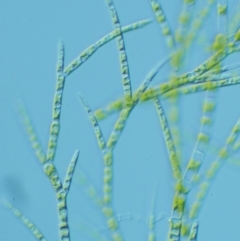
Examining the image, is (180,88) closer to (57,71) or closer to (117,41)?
(117,41)

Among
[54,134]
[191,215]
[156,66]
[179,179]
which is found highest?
[156,66]

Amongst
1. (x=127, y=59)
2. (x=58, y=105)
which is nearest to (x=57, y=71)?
(x=58, y=105)

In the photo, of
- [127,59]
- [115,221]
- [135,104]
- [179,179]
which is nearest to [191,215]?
[179,179]

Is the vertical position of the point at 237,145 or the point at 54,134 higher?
the point at 54,134

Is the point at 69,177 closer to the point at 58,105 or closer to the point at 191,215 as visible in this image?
the point at 58,105

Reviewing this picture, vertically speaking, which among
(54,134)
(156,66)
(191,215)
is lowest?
(191,215)

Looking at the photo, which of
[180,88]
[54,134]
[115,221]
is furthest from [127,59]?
[115,221]

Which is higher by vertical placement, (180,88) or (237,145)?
(180,88)

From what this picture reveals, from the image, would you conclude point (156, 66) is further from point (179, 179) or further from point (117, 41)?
point (179, 179)
